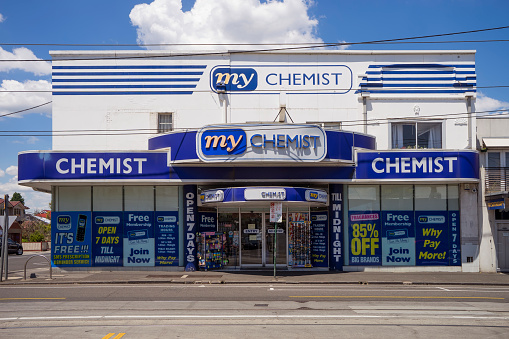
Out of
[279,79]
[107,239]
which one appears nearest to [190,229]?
[107,239]

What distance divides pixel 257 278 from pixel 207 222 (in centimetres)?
402

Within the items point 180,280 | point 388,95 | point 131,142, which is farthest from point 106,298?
point 388,95

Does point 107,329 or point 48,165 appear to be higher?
point 48,165

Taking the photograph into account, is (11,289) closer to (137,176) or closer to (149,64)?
(137,176)

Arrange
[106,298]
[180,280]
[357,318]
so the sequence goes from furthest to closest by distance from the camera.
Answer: [180,280] → [106,298] → [357,318]

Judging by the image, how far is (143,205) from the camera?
22.3 m

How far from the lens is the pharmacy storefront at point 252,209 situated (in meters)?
21.3

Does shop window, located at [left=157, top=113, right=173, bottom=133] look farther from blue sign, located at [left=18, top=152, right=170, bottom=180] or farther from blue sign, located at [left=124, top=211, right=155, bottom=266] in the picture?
blue sign, located at [left=124, top=211, right=155, bottom=266]

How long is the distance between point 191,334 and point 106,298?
19.4 ft

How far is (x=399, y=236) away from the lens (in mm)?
22406

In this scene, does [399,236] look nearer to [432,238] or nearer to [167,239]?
[432,238]

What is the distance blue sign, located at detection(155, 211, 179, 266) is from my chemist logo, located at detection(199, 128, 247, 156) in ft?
12.5

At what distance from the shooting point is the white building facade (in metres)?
21.1

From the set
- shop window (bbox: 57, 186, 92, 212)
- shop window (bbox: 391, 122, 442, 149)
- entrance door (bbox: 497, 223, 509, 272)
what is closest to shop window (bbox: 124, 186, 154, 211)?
shop window (bbox: 57, 186, 92, 212)
